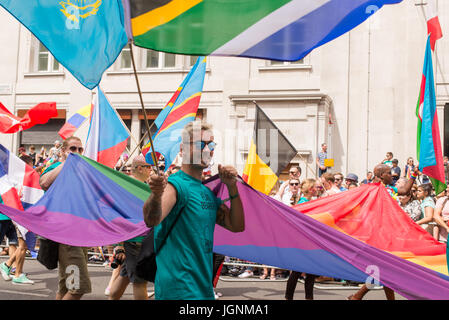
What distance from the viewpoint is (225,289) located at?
9359 mm

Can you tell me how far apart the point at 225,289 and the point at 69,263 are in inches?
165

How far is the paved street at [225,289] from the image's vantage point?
8.22 m

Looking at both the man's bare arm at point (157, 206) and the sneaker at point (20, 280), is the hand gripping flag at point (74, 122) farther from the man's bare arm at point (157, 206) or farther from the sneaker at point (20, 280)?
the man's bare arm at point (157, 206)

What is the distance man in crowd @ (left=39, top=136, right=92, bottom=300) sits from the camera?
5406mm

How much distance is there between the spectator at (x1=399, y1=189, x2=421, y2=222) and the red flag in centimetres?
558

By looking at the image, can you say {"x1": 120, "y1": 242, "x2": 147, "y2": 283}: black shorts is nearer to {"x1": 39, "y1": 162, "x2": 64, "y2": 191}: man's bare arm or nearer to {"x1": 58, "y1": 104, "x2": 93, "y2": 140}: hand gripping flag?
{"x1": 39, "y1": 162, "x2": 64, "y2": 191}: man's bare arm

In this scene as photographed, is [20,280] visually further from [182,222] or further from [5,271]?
[182,222]

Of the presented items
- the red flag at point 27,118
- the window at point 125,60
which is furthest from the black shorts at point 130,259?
the window at point 125,60

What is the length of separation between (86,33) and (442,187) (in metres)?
4.66

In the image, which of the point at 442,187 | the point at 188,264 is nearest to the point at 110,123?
the point at 442,187

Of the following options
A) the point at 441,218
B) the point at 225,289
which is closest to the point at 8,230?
the point at 225,289

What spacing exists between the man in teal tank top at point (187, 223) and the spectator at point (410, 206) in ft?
16.4

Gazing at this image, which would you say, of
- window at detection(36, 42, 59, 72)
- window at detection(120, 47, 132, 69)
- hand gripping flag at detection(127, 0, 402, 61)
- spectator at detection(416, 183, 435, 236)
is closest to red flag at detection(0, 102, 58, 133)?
spectator at detection(416, 183, 435, 236)

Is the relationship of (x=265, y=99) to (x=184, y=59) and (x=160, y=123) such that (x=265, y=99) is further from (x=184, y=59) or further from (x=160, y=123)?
(x=160, y=123)
